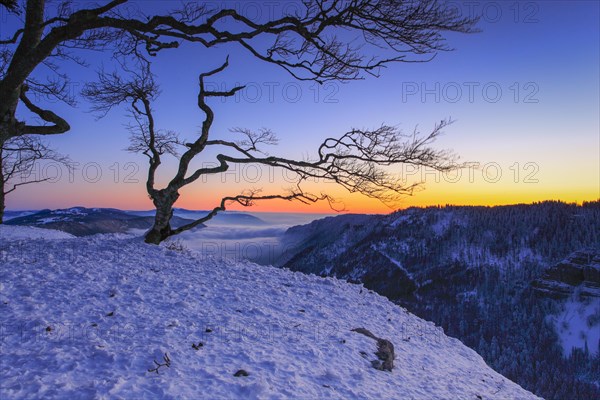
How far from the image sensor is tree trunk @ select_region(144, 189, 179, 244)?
14703mm

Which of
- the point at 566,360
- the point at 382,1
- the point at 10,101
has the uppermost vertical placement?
the point at 382,1

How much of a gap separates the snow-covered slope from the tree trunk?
2.74m

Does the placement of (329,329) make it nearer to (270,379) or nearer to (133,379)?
(270,379)

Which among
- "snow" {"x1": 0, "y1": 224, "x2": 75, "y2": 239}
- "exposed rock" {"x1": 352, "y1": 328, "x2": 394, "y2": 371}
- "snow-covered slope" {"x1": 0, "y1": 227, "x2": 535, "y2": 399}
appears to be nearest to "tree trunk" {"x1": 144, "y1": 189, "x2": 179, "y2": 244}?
"snow-covered slope" {"x1": 0, "y1": 227, "x2": 535, "y2": 399}

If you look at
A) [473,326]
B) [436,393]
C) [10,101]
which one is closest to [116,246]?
[10,101]

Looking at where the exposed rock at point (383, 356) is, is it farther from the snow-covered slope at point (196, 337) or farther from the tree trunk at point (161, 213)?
the tree trunk at point (161, 213)

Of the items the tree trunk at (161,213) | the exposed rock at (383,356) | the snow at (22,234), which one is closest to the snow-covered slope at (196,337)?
the exposed rock at (383,356)

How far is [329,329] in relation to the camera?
26.6 ft

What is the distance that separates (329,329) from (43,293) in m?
5.75

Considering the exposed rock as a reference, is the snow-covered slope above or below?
above

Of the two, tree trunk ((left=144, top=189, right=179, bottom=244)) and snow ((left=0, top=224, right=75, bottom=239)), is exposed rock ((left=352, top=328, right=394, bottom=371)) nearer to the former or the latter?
tree trunk ((left=144, top=189, right=179, bottom=244))

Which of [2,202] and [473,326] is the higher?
[2,202]

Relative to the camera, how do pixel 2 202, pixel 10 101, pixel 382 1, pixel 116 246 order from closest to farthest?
pixel 382 1
pixel 10 101
pixel 116 246
pixel 2 202

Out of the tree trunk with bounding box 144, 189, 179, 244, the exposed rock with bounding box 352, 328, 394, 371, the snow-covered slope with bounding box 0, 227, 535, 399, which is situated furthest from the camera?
the tree trunk with bounding box 144, 189, 179, 244
